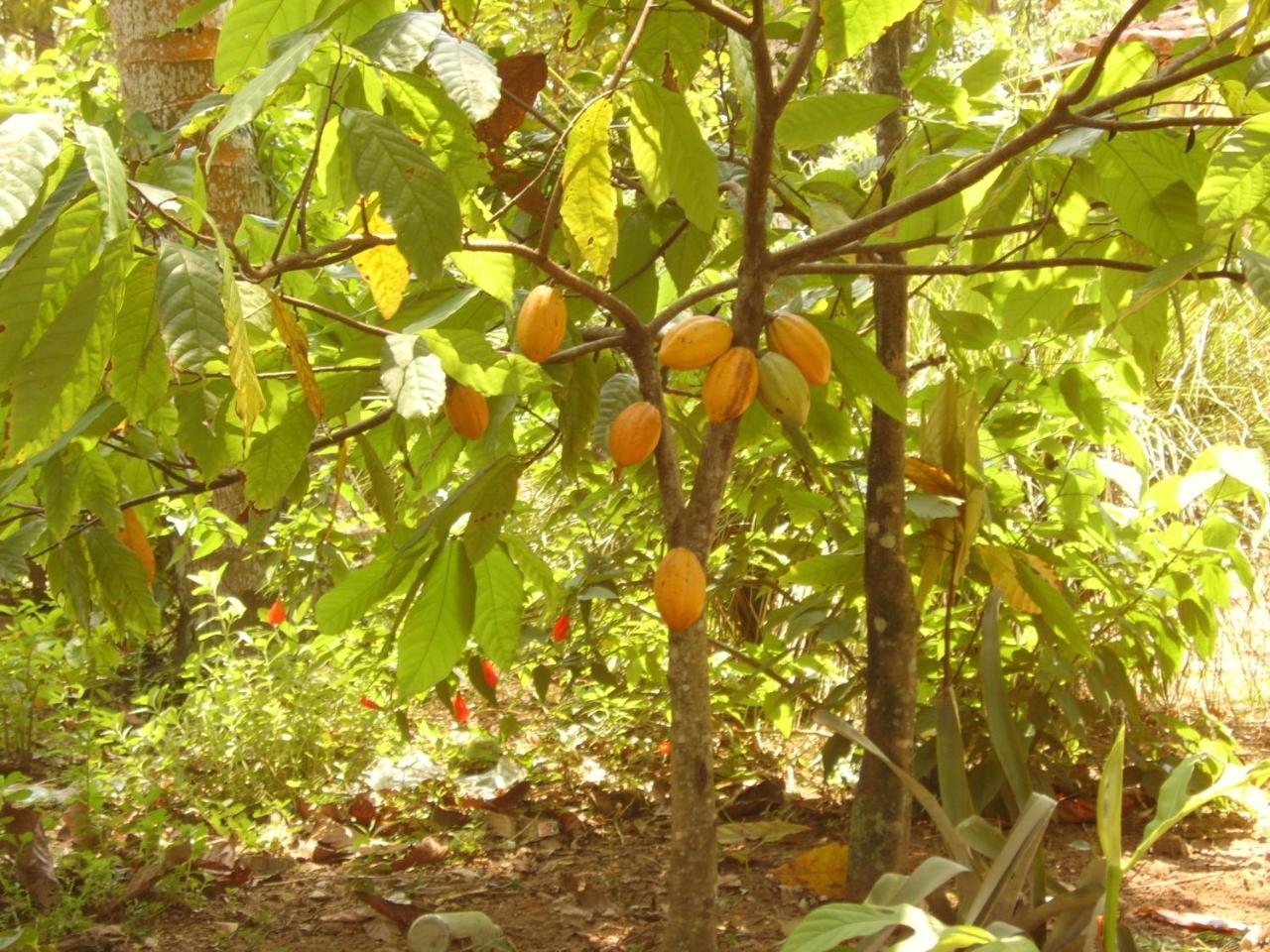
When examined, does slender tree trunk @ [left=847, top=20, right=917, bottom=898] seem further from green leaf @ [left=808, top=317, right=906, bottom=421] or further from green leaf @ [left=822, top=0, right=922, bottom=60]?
green leaf @ [left=822, top=0, right=922, bottom=60]

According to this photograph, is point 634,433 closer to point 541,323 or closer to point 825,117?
point 541,323

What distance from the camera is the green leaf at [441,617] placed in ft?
5.04

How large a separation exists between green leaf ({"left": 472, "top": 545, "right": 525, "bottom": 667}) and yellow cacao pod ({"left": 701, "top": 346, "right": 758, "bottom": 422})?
0.54 metres

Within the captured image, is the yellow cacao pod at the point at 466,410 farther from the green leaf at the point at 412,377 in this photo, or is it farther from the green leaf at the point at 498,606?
the green leaf at the point at 498,606

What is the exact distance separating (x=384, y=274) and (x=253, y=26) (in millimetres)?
243

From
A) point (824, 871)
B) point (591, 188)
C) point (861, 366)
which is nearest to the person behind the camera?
point (591, 188)

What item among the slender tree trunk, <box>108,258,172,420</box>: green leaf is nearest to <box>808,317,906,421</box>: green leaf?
the slender tree trunk

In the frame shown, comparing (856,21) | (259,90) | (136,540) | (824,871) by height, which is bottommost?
(824,871)

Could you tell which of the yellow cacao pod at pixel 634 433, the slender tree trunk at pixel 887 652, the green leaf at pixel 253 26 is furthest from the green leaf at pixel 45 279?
the slender tree trunk at pixel 887 652

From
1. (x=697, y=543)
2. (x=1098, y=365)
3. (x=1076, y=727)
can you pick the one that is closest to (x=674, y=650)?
(x=697, y=543)

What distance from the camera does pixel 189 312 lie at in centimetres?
79

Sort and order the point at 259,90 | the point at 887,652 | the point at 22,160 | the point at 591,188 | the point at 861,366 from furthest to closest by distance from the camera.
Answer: the point at 887,652 → the point at 861,366 → the point at 591,188 → the point at 259,90 → the point at 22,160

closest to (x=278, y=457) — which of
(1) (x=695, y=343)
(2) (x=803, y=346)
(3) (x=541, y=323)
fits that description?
(3) (x=541, y=323)

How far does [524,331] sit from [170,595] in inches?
117
